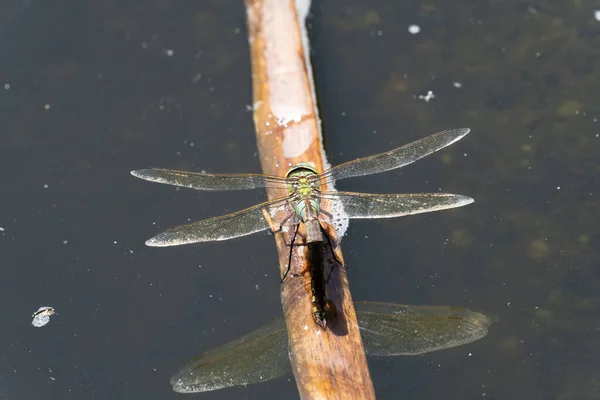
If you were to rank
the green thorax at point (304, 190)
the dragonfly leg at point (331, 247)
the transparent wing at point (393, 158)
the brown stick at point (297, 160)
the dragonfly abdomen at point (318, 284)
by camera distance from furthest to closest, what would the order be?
the transparent wing at point (393, 158), the green thorax at point (304, 190), the dragonfly leg at point (331, 247), the dragonfly abdomen at point (318, 284), the brown stick at point (297, 160)

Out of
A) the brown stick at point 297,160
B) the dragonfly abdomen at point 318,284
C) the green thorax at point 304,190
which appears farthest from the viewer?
the green thorax at point 304,190

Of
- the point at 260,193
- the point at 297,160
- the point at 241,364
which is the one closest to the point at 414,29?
the point at 260,193

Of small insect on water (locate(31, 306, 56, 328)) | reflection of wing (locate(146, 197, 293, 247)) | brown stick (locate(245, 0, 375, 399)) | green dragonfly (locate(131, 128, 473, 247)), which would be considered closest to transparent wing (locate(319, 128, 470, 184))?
green dragonfly (locate(131, 128, 473, 247))

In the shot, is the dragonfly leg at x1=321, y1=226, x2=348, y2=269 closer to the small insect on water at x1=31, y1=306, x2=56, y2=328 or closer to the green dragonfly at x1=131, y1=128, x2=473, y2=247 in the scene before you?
the green dragonfly at x1=131, y1=128, x2=473, y2=247

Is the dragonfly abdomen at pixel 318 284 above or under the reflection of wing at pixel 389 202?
under

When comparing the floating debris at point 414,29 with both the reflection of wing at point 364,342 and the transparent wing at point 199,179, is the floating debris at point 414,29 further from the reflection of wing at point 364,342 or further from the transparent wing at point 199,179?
the reflection of wing at point 364,342

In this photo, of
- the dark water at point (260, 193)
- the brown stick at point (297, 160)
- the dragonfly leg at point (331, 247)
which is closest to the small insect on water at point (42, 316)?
the dark water at point (260, 193)

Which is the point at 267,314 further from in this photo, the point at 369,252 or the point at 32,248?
the point at 32,248
